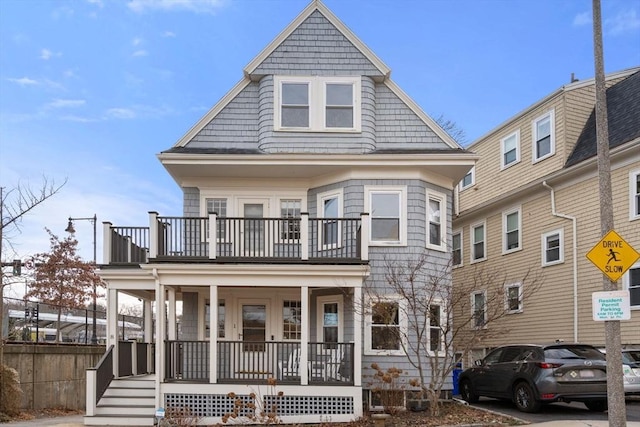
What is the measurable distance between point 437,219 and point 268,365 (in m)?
5.85

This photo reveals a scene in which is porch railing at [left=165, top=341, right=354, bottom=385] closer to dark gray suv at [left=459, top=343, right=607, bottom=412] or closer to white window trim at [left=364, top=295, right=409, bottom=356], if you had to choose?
white window trim at [left=364, top=295, right=409, bottom=356]

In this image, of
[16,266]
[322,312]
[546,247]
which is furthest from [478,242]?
[16,266]

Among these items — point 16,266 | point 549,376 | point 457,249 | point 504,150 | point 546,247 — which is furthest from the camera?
point 457,249

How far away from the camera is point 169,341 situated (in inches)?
532

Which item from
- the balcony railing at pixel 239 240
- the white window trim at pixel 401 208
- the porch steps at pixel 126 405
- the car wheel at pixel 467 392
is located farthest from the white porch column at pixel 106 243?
the car wheel at pixel 467 392

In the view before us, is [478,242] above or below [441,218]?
below

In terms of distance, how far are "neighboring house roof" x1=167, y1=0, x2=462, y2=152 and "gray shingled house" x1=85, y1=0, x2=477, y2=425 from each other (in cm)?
4

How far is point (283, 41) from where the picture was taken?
16.1 m

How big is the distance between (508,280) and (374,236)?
8.97 m

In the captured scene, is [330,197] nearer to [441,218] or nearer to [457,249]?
[441,218]

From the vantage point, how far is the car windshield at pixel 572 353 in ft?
41.6

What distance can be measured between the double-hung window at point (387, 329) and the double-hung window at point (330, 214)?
187cm

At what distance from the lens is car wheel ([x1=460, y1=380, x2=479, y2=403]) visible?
15328 mm

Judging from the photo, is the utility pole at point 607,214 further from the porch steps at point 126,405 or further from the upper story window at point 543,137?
the upper story window at point 543,137
